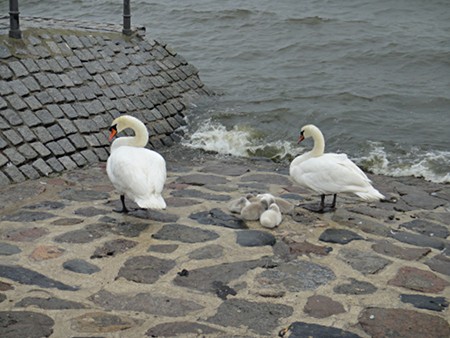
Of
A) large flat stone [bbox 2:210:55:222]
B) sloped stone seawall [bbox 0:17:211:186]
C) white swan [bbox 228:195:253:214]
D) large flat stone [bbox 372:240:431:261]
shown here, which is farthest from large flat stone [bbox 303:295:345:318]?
sloped stone seawall [bbox 0:17:211:186]

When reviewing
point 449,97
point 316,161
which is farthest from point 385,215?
point 449,97

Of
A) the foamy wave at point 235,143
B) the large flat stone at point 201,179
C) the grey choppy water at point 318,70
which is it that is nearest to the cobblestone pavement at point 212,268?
the large flat stone at point 201,179

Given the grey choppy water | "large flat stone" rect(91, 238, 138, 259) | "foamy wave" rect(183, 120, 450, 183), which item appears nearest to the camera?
"large flat stone" rect(91, 238, 138, 259)

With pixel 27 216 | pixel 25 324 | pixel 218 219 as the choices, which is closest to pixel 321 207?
pixel 218 219

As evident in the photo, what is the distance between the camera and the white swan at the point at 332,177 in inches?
253

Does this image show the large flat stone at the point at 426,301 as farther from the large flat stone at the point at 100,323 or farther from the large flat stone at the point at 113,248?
the large flat stone at the point at 113,248

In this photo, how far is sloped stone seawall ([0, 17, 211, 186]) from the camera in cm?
804

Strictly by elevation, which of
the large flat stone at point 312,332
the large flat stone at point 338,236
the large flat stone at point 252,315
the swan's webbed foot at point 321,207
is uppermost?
the large flat stone at point 312,332

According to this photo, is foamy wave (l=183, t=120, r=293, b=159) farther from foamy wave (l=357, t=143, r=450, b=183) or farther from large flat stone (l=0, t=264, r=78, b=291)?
large flat stone (l=0, t=264, r=78, b=291)

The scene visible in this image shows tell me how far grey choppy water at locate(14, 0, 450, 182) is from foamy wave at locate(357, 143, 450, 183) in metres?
0.01

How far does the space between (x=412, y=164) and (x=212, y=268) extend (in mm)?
5395

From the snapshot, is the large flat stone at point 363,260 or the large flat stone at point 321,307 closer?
the large flat stone at point 321,307

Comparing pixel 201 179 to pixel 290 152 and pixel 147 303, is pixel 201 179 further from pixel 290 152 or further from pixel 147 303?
pixel 147 303

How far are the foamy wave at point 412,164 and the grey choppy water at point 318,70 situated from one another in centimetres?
1
